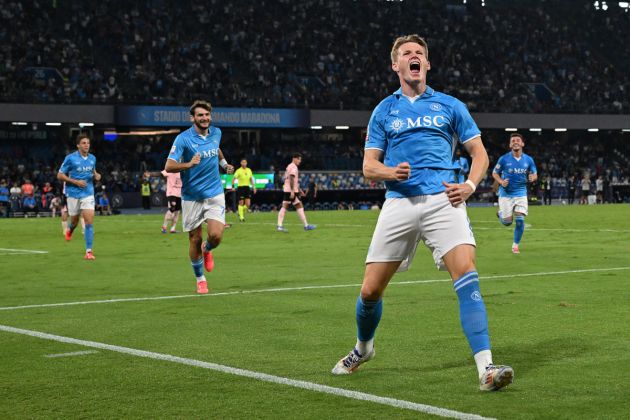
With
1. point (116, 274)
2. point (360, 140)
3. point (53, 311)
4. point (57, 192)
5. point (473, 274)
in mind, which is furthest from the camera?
point (360, 140)

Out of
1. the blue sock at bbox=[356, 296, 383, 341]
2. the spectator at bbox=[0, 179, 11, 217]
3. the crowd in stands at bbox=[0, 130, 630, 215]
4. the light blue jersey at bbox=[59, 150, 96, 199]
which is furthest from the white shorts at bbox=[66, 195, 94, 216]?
the spectator at bbox=[0, 179, 11, 217]

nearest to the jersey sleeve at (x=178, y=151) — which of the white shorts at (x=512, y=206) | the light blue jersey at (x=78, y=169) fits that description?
the light blue jersey at (x=78, y=169)

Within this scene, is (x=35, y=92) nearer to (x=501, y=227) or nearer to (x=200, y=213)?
(x=501, y=227)

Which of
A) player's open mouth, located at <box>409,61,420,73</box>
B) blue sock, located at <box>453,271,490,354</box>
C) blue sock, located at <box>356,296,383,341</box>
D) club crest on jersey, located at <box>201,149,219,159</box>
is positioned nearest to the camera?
blue sock, located at <box>453,271,490,354</box>

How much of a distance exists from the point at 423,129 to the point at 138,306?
5.55 m

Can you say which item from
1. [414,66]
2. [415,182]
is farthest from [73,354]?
[414,66]

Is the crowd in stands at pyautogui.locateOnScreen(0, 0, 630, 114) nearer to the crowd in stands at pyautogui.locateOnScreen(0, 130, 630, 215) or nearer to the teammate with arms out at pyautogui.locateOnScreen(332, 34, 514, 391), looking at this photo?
the crowd in stands at pyautogui.locateOnScreen(0, 130, 630, 215)

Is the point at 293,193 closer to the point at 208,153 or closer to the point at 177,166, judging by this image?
the point at 208,153

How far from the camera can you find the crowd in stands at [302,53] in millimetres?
54875

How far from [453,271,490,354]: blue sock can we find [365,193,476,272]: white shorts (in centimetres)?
28

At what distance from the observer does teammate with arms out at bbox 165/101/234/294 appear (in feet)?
43.4

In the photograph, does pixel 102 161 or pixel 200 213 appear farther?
pixel 102 161

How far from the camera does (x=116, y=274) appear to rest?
16.1 meters

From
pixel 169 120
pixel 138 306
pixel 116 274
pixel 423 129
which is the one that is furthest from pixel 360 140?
pixel 423 129
